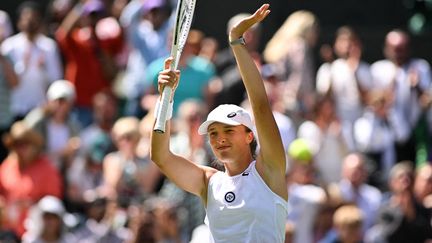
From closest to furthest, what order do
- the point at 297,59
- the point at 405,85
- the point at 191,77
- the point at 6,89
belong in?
the point at 6,89 → the point at 191,77 → the point at 405,85 → the point at 297,59

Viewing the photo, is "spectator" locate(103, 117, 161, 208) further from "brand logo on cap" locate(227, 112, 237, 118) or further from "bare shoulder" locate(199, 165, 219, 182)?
"brand logo on cap" locate(227, 112, 237, 118)

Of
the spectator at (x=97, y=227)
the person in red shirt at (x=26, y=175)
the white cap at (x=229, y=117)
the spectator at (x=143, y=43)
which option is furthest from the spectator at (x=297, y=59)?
the white cap at (x=229, y=117)

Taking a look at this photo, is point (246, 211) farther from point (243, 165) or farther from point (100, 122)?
point (100, 122)

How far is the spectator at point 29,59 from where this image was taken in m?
14.1

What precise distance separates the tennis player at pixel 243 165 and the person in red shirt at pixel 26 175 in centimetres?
479

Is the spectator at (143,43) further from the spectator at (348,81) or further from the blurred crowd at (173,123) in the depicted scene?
the spectator at (348,81)

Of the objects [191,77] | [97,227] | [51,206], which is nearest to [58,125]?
[191,77]

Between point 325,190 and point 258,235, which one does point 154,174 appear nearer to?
point 325,190

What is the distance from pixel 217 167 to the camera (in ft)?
28.6

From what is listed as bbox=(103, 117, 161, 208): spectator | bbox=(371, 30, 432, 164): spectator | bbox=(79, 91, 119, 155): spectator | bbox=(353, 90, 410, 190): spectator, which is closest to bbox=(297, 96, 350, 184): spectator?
bbox=(353, 90, 410, 190): spectator

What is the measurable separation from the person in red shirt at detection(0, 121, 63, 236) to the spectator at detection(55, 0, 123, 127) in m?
1.88

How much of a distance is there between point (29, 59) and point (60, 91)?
0.88 meters

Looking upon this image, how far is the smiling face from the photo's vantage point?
25.3 ft

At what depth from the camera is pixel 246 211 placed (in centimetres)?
757
